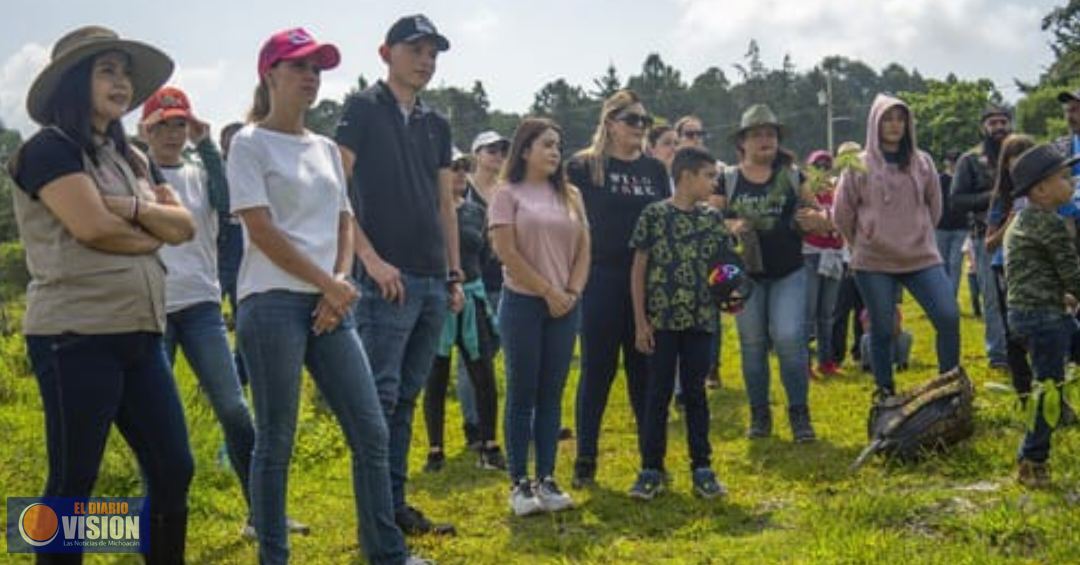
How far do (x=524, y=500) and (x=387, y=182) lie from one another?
1.71 metres

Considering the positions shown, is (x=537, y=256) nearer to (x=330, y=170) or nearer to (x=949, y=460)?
(x=330, y=170)

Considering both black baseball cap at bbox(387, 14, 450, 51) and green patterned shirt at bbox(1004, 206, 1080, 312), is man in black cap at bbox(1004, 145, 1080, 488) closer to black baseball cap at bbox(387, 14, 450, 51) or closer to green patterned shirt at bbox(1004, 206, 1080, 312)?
green patterned shirt at bbox(1004, 206, 1080, 312)

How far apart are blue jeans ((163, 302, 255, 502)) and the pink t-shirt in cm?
144

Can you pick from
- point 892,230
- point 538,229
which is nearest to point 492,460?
point 538,229

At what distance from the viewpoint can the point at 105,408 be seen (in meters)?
3.40

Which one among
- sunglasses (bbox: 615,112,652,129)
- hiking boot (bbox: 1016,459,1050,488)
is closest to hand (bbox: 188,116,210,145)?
sunglasses (bbox: 615,112,652,129)

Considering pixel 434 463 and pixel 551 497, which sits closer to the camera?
pixel 551 497

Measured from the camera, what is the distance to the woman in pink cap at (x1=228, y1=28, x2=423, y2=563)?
3.72m

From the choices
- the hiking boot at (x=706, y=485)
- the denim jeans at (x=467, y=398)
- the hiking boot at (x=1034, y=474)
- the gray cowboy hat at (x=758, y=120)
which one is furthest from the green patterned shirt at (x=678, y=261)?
the denim jeans at (x=467, y=398)

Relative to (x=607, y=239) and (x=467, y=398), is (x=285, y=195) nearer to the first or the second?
(x=607, y=239)

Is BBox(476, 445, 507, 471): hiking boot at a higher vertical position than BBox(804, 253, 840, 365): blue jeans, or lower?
lower

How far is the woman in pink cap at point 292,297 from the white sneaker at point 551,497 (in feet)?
4.19

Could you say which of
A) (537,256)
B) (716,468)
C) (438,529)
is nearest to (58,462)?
(438,529)

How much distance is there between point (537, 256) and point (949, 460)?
236cm
